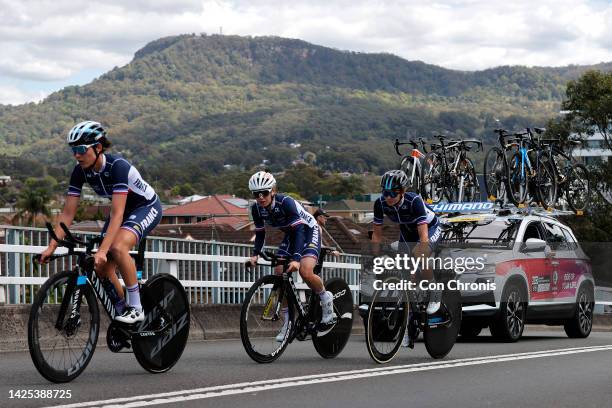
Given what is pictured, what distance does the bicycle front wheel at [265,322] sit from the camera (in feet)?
34.9

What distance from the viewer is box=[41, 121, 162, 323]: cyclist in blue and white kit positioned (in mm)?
8961

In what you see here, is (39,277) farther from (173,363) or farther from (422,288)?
(422,288)

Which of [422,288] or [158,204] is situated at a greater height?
[158,204]

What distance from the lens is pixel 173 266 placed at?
14602 millimetres

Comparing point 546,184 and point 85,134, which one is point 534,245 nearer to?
point 546,184

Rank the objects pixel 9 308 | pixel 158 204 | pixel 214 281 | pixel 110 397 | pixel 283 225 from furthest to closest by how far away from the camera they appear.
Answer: pixel 214 281 < pixel 9 308 < pixel 283 225 < pixel 158 204 < pixel 110 397

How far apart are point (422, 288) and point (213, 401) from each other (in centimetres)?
402

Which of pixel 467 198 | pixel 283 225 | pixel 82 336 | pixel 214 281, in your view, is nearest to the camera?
pixel 82 336

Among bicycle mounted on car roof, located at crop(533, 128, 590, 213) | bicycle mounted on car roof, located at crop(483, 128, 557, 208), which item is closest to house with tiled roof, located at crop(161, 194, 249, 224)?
bicycle mounted on car roof, located at crop(533, 128, 590, 213)

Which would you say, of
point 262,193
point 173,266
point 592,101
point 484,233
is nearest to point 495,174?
point 484,233

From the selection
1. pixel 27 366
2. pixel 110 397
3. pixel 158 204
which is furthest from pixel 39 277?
pixel 110 397

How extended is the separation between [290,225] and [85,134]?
8.90 feet

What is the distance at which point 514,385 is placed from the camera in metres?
9.59

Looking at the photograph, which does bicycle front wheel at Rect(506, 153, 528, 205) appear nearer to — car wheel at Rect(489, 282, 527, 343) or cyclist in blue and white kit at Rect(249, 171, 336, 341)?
car wheel at Rect(489, 282, 527, 343)
